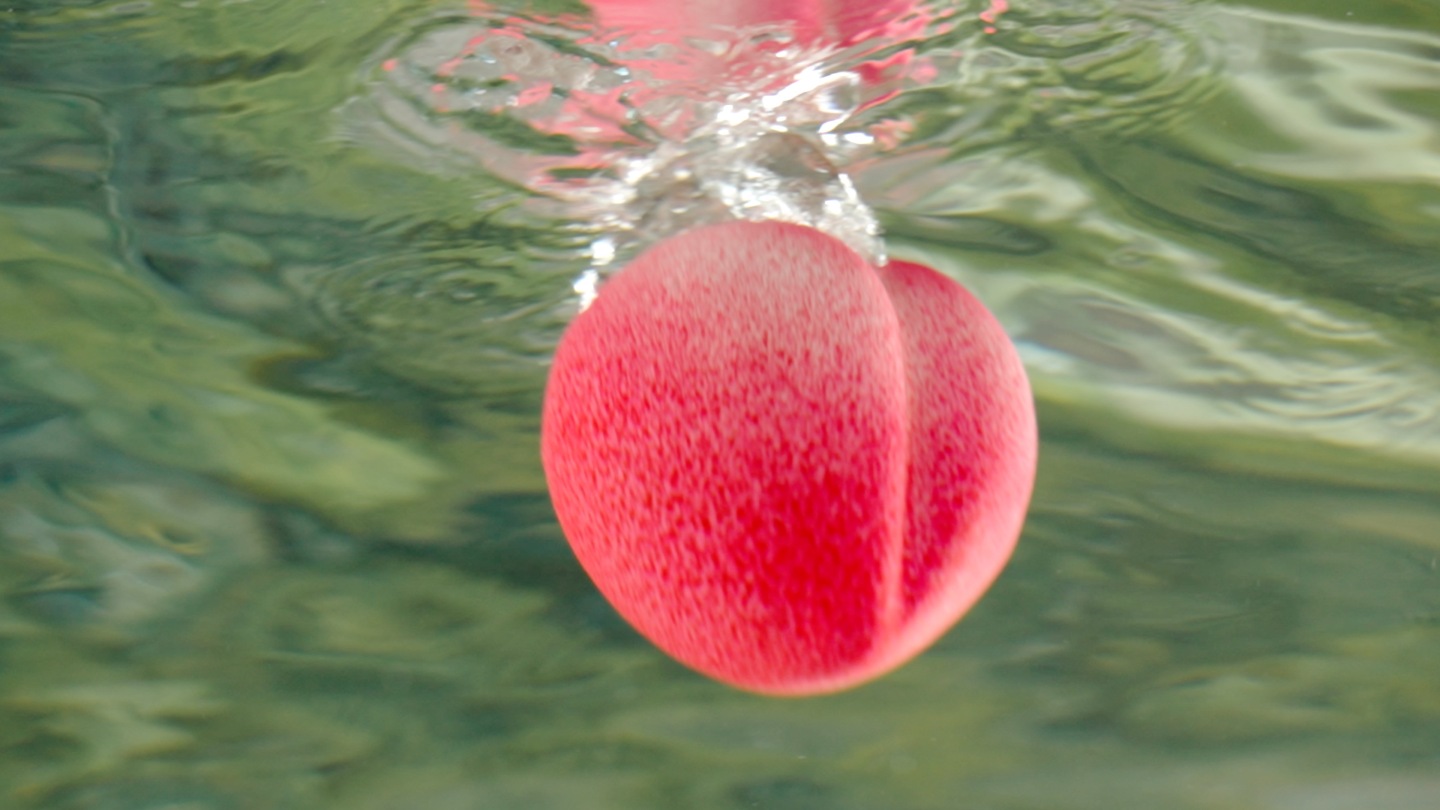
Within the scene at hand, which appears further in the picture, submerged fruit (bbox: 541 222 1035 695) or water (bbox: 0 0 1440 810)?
water (bbox: 0 0 1440 810)

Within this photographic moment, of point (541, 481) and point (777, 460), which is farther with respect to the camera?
point (541, 481)

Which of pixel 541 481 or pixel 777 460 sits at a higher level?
pixel 777 460

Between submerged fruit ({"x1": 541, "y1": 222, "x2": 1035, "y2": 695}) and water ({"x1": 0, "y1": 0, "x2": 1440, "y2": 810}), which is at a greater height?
submerged fruit ({"x1": 541, "y1": 222, "x2": 1035, "y2": 695})

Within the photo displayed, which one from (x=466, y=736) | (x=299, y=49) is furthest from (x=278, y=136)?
(x=466, y=736)

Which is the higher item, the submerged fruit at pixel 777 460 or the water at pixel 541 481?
the submerged fruit at pixel 777 460

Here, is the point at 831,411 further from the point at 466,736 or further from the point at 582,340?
the point at 466,736
